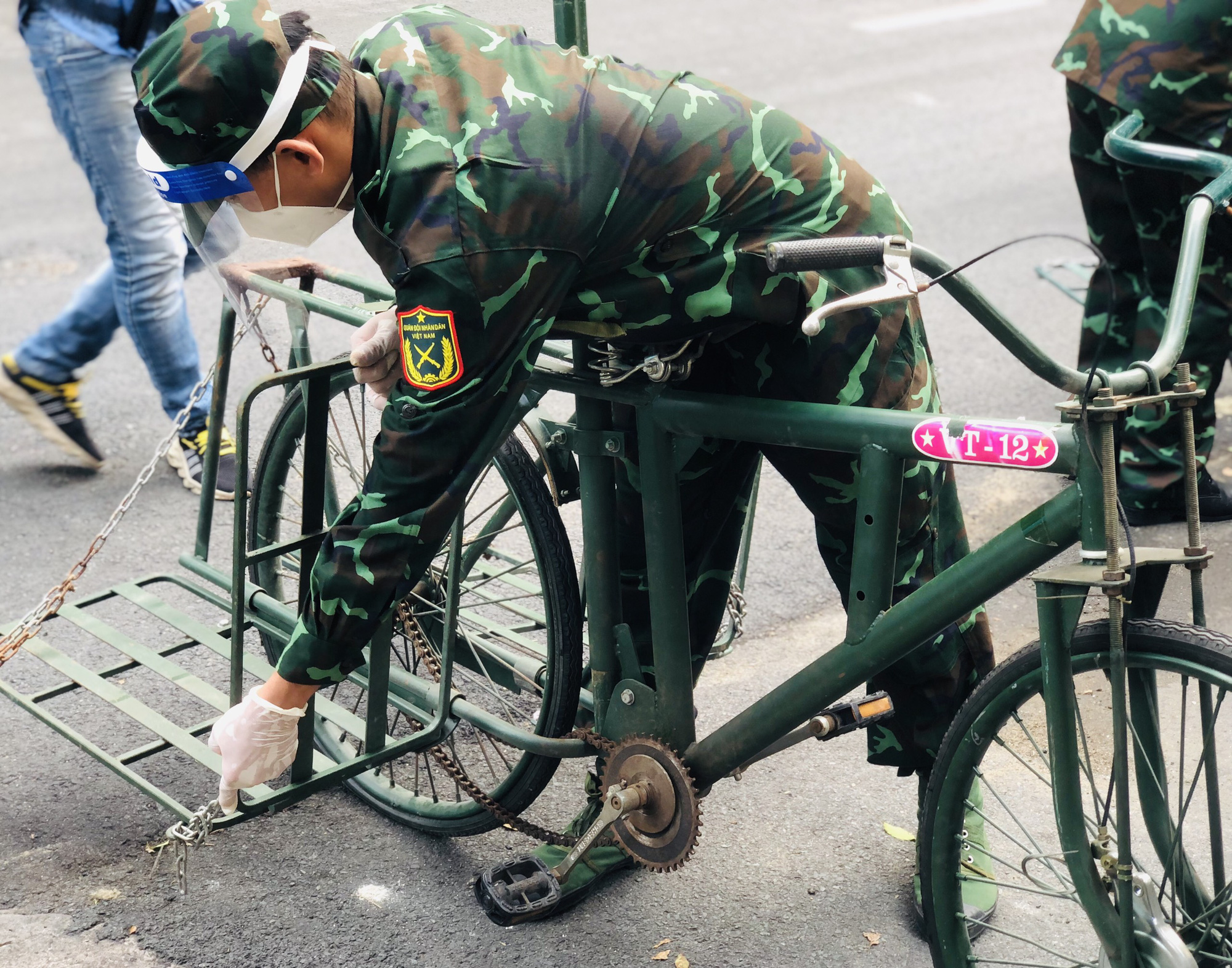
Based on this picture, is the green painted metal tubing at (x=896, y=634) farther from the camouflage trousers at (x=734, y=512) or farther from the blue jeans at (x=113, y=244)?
the blue jeans at (x=113, y=244)

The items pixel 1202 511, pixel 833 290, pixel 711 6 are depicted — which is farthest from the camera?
pixel 711 6

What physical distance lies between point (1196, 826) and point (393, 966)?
1.41 m

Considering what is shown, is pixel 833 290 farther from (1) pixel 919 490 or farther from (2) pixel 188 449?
(2) pixel 188 449

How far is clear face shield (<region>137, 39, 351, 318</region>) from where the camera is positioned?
2.02 metres

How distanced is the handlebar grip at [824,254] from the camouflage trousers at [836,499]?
1.31 ft

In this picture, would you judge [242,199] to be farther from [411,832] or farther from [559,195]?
[411,832]

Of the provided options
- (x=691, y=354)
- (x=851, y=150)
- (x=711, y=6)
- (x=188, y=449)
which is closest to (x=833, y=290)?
(x=691, y=354)

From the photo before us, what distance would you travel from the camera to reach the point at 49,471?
4.73 metres

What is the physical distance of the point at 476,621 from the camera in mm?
3115

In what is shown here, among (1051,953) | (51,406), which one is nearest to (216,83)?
(1051,953)

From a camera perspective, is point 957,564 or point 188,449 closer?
point 957,564

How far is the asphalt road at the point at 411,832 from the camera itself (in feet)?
9.01

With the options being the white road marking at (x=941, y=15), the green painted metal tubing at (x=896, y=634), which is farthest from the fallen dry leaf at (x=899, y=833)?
the white road marking at (x=941, y=15)

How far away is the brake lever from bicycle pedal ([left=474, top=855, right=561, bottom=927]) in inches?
52.4
